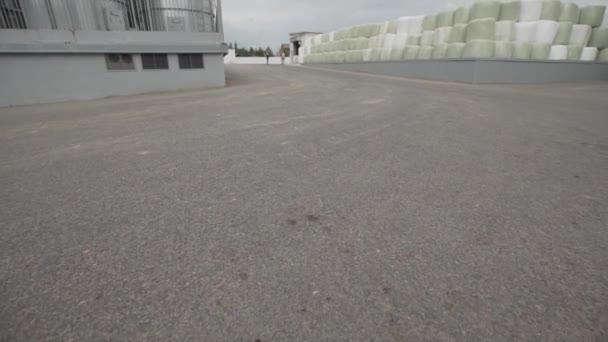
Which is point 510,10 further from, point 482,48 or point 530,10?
point 482,48

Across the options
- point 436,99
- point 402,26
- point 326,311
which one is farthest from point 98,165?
point 402,26

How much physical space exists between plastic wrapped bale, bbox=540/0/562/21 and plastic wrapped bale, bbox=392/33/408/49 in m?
7.97

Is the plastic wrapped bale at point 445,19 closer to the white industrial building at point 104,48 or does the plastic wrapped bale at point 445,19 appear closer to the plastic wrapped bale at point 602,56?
the plastic wrapped bale at point 602,56

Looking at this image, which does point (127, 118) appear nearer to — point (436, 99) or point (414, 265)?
point (414, 265)

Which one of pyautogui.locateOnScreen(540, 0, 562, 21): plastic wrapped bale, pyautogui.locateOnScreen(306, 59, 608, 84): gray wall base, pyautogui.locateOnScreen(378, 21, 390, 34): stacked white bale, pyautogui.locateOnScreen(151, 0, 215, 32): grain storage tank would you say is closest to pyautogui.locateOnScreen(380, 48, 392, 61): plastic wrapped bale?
pyautogui.locateOnScreen(378, 21, 390, 34): stacked white bale

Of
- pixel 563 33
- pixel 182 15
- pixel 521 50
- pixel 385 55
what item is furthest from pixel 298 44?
pixel 182 15

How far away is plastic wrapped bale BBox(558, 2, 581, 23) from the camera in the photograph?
631 inches

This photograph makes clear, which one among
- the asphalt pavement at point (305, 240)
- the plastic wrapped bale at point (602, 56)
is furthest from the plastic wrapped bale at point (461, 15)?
the asphalt pavement at point (305, 240)

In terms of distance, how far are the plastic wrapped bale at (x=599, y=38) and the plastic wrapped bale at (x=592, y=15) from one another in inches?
19.2

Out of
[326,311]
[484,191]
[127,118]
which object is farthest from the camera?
[127,118]

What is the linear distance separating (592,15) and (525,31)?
5.17 meters

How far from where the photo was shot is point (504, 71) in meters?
16.0

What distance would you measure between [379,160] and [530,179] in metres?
1.75

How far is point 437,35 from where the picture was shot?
18.4 m
